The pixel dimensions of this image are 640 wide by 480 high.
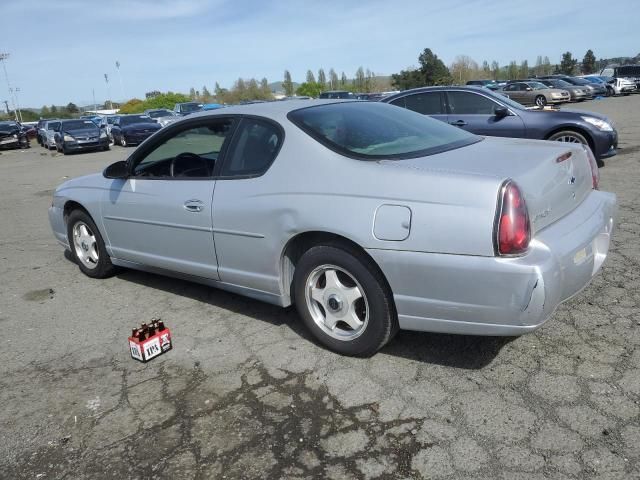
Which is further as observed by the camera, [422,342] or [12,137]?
[12,137]

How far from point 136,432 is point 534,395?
2044 millimetres

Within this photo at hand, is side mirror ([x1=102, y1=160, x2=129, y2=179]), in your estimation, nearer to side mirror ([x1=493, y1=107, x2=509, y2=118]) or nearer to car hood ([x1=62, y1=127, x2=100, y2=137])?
side mirror ([x1=493, y1=107, x2=509, y2=118])

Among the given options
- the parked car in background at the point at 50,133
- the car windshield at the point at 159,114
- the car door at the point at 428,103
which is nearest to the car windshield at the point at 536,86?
the car windshield at the point at 159,114

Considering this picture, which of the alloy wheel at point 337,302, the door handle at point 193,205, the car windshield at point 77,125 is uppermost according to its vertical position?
the car windshield at point 77,125

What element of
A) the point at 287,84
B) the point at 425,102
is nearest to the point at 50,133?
the point at 425,102

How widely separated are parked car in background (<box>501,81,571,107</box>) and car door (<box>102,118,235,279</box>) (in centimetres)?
2447

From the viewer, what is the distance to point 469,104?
888cm

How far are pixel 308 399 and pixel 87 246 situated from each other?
3138 mm

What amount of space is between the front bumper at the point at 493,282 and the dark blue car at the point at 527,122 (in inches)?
236

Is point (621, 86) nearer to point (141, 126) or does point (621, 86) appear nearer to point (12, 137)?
point (141, 126)

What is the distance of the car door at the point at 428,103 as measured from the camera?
913 centimetres

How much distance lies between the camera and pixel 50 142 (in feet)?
80.7

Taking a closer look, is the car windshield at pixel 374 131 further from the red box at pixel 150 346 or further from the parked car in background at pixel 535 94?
the parked car in background at pixel 535 94

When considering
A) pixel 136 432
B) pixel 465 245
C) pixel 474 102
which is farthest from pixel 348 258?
pixel 474 102
